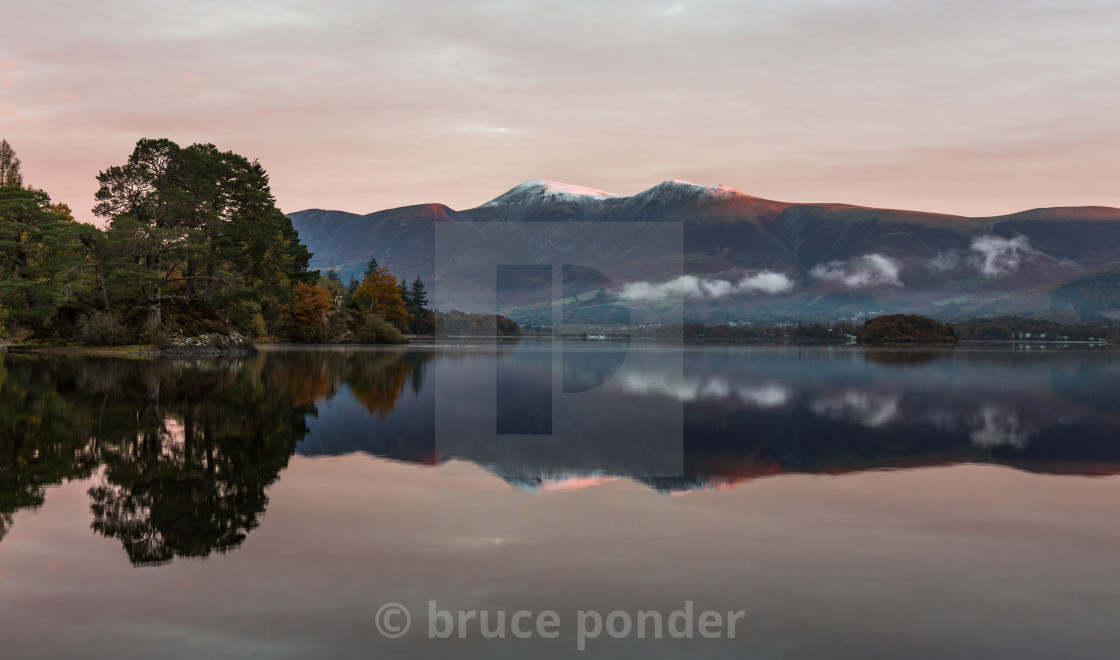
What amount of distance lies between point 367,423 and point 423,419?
2415 millimetres

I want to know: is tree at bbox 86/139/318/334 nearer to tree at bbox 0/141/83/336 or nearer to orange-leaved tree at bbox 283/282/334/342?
tree at bbox 0/141/83/336

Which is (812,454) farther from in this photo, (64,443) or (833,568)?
(64,443)

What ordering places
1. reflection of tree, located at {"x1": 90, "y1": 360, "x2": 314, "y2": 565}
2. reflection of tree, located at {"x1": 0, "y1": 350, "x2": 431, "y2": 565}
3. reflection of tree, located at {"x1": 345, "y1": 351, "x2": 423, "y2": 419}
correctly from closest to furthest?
1. reflection of tree, located at {"x1": 90, "y1": 360, "x2": 314, "y2": 565}
2. reflection of tree, located at {"x1": 0, "y1": 350, "x2": 431, "y2": 565}
3. reflection of tree, located at {"x1": 345, "y1": 351, "x2": 423, "y2": 419}

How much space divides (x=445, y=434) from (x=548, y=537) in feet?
44.5

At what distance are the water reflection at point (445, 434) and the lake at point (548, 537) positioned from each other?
0.16m

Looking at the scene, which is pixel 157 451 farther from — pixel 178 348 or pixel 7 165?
pixel 7 165

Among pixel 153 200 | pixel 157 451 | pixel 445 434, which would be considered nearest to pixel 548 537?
pixel 157 451

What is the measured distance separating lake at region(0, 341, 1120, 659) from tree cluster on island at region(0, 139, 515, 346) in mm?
52736

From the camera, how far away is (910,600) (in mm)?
9086

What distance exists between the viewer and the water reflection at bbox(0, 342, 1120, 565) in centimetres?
1491

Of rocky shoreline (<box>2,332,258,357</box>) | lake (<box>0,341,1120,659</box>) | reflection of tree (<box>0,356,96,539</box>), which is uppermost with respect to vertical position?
rocky shoreline (<box>2,332,258,357</box>)

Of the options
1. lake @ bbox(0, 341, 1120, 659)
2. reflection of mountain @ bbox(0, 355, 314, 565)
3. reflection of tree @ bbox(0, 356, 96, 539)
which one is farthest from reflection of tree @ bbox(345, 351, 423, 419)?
reflection of tree @ bbox(0, 356, 96, 539)

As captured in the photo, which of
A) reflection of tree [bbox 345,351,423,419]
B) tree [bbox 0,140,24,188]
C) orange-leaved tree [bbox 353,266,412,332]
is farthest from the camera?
orange-leaved tree [bbox 353,266,412,332]

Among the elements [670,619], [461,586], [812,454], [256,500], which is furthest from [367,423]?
[670,619]
